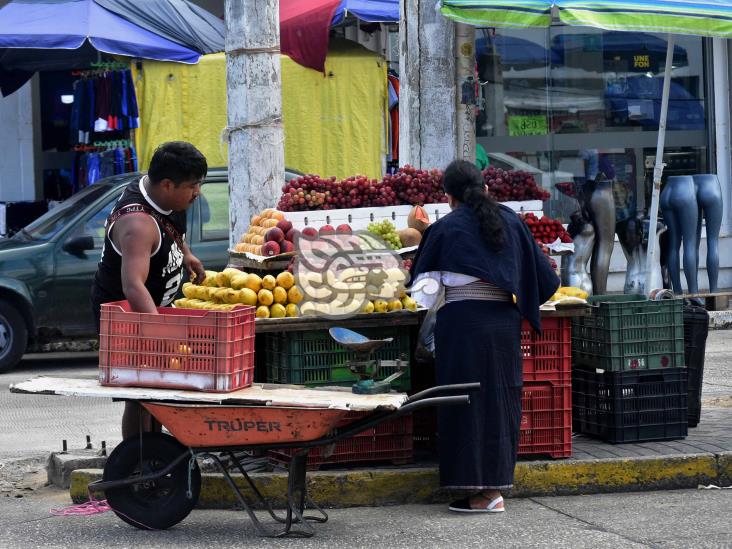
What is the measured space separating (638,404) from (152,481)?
2.91 meters

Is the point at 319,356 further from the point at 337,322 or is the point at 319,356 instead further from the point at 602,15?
the point at 602,15

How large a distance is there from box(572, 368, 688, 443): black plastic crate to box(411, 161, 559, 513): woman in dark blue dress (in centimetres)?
99

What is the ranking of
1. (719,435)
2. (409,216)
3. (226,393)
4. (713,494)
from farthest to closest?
(409,216)
(719,435)
(713,494)
(226,393)

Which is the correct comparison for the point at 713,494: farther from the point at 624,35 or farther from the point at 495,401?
the point at 624,35

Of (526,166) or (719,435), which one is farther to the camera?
(526,166)

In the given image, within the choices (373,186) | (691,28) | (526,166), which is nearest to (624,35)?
(526,166)

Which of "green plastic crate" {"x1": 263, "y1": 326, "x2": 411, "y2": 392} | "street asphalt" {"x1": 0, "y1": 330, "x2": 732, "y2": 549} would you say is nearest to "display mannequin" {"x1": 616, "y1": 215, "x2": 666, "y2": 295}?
"street asphalt" {"x1": 0, "y1": 330, "x2": 732, "y2": 549}

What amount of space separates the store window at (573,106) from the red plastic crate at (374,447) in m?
9.02

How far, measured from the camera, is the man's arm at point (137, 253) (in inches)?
234

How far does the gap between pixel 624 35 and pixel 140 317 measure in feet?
36.8

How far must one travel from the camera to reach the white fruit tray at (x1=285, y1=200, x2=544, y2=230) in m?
8.36

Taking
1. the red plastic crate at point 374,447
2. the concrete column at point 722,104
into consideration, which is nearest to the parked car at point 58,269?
the red plastic crate at point 374,447

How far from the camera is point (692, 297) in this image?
13.7 m

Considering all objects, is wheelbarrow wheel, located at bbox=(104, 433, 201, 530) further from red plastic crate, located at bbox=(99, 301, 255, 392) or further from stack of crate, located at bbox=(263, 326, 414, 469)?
stack of crate, located at bbox=(263, 326, 414, 469)
